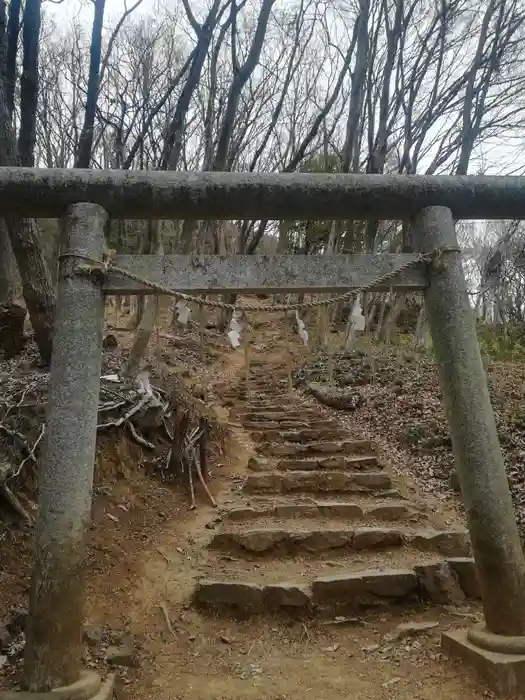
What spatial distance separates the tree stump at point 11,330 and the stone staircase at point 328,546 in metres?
3.97

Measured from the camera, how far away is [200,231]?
15.0 m

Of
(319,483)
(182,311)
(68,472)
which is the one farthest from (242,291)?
(319,483)

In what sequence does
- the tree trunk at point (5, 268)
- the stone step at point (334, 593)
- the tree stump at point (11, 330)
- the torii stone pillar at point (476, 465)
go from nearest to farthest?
the torii stone pillar at point (476, 465), the stone step at point (334, 593), the tree stump at point (11, 330), the tree trunk at point (5, 268)

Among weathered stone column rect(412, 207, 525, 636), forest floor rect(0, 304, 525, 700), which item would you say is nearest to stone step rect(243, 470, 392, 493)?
forest floor rect(0, 304, 525, 700)

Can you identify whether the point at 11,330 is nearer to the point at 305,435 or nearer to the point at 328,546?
the point at 305,435

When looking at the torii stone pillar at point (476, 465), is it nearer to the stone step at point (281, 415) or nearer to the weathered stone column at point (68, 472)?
the weathered stone column at point (68, 472)

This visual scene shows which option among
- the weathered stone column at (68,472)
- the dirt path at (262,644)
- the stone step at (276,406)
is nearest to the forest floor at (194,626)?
the dirt path at (262,644)

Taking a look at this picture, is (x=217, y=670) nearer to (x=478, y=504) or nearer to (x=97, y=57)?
(x=478, y=504)

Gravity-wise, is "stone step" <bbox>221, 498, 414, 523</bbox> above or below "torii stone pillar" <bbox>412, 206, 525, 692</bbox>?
below

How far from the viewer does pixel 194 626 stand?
14.1 ft

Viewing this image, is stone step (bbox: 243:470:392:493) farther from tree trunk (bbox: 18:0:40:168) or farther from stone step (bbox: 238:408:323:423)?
tree trunk (bbox: 18:0:40:168)

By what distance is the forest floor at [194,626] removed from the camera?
3.46m

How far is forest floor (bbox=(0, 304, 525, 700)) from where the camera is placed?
3457 mm

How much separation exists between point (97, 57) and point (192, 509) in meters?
6.72
